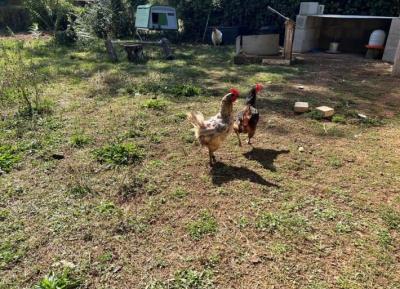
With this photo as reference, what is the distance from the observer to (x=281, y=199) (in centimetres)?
354

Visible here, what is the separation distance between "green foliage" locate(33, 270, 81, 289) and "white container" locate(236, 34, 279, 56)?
9.65 m

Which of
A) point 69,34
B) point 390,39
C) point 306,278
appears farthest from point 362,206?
point 69,34

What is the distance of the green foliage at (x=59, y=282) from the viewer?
246 centimetres

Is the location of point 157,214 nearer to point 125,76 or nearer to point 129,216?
point 129,216

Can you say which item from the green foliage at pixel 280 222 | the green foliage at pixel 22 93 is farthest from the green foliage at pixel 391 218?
the green foliage at pixel 22 93

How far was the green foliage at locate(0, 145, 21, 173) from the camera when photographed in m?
4.15

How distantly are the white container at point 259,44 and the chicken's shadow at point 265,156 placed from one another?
7.10 m

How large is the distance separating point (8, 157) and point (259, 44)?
8968 millimetres

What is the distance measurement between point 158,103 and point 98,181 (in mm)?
2763

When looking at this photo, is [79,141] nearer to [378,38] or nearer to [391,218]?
[391,218]

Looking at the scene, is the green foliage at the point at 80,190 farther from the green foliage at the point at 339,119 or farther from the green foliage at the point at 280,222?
the green foliage at the point at 339,119

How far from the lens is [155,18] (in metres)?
13.7

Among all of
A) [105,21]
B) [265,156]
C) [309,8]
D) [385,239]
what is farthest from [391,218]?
[105,21]

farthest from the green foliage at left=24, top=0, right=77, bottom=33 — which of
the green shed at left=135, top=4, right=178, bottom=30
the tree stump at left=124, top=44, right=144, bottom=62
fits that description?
the tree stump at left=124, top=44, right=144, bottom=62
